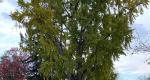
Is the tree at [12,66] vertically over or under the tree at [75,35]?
over

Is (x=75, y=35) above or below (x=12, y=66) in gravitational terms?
below

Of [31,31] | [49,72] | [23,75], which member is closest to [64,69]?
[49,72]

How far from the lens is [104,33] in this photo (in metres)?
32.6

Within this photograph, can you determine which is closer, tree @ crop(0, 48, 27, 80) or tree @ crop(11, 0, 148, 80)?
tree @ crop(11, 0, 148, 80)

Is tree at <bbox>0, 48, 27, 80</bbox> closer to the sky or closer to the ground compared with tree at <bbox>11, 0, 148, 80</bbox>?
closer to the sky

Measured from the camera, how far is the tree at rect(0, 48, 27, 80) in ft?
204

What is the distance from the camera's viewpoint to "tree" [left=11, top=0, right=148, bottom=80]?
106ft

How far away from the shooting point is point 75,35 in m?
32.4

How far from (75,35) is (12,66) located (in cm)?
3276

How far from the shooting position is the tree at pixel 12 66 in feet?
204

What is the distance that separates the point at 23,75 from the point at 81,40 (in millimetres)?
30143

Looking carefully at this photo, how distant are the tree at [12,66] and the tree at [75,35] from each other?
92.9ft

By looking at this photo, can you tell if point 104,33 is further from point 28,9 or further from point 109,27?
point 28,9

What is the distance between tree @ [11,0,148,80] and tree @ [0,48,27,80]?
28.3m
